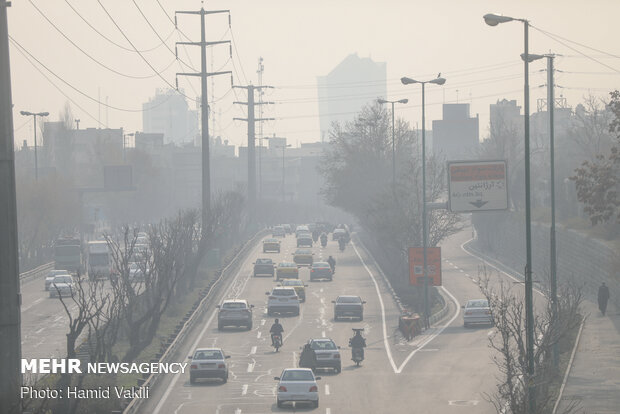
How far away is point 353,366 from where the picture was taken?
3984cm

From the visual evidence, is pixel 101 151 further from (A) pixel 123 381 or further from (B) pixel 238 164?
(A) pixel 123 381

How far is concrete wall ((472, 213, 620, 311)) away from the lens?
56.4m

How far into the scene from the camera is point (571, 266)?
67.2 m

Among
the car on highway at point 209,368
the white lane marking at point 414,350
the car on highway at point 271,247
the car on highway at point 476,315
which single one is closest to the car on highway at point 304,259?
the white lane marking at point 414,350

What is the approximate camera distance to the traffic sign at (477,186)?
4700 centimetres

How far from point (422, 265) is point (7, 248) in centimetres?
3658

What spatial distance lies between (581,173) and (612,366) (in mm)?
10282

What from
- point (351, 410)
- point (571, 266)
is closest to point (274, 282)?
point (571, 266)

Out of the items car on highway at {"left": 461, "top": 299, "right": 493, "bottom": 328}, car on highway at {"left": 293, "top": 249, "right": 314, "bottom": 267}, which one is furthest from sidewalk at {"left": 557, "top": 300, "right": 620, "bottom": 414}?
car on highway at {"left": 293, "top": 249, "right": 314, "bottom": 267}

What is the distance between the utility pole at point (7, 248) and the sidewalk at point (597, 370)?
12441 millimetres

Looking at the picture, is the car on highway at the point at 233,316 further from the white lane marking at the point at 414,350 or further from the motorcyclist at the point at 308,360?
the motorcyclist at the point at 308,360

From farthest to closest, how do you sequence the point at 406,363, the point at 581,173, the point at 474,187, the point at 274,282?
1. the point at 274,282
2. the point at 474,187
3. the point at 406,363
4. the point at 581,173

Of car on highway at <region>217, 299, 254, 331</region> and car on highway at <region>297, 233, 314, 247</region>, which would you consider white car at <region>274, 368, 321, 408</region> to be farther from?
car on highway at <region>297, 233, 314, 247</region>

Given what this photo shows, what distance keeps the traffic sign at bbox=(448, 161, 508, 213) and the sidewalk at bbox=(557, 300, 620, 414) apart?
6.57 meters
